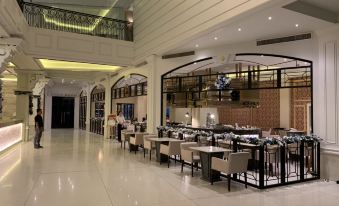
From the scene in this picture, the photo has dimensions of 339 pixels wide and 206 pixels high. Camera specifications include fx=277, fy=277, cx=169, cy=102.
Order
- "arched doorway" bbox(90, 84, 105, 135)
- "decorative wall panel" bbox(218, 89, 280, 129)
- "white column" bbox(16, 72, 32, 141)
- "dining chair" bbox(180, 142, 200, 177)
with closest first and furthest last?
"dining chair" bbox(180, 142, 200, 177), "white column" bbox(16, 72, 32, 141), "decorative wall panel" bbox(218, 89, 280, 129), "arched doorway" bbox(90, 84, 105, 135)

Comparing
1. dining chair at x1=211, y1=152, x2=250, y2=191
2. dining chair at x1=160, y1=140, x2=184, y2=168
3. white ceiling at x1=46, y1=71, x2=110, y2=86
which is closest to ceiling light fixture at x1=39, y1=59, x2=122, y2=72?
white ceiling at x1=46, y1=71, x2=110, y2=86

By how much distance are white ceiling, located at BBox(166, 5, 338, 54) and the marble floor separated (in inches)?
134

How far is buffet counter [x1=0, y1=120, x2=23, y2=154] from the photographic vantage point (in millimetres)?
8656

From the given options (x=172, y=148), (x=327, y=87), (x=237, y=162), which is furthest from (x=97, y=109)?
(x=327, y=87)

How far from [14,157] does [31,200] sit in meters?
4.71

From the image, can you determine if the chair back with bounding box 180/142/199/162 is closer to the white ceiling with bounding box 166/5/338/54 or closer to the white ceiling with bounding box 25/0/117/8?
the white ceiling with bounding box 166/5/338/54

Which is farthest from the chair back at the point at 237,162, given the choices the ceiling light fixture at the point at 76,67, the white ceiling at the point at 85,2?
the white ceiling at the point at 85,2

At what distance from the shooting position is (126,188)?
17.2 ft

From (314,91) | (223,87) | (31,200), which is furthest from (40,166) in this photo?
(314,91)

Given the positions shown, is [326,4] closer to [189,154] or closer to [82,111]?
[189,154]

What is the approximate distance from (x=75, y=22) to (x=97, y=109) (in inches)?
324

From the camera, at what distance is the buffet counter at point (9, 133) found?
8.66m

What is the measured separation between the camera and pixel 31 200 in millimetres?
4484

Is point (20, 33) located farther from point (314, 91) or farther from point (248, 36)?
point (314, 91)
